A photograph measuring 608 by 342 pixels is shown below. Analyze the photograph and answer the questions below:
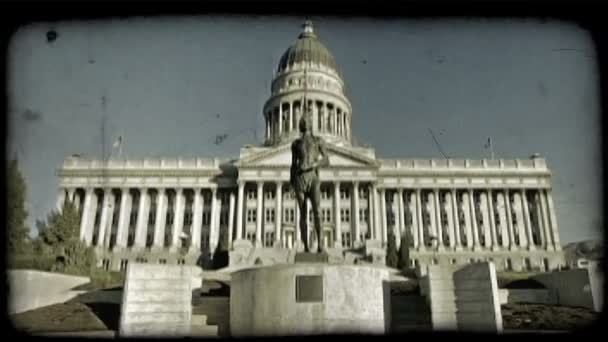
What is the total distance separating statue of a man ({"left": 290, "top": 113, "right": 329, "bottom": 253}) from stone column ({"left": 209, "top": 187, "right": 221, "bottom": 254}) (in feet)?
183

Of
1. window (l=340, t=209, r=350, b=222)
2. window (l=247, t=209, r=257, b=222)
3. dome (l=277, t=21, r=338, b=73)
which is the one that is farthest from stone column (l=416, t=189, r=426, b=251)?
dome (l=277, t=21, r=338, b=73)

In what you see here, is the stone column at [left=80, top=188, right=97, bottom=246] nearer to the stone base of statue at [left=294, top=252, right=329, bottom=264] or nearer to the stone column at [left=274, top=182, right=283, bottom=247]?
the stone column at [left=274, top=182, right=283, bottom=247]

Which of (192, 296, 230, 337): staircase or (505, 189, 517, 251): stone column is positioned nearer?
(192, 296, 230, 337): staircase

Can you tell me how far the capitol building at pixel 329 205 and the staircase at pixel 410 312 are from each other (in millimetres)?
47041

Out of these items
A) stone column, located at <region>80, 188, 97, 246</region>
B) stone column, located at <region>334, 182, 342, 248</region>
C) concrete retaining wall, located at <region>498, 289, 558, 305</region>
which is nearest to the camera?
concrete retaining wall, located at <region>498, 289, 558, 305</region>

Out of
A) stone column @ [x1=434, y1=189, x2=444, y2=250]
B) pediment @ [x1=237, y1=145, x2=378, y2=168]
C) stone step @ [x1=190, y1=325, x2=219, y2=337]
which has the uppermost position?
pediment @ [x1=237, y1=145, x2=378, y2=168]

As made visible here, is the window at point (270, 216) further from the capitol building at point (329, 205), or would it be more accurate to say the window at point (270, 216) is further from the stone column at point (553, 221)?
the stone column at point (553, 221)

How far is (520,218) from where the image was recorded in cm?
7081

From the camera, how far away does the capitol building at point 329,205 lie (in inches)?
2586

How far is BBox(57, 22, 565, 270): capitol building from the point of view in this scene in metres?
65.7

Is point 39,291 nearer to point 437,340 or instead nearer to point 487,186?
point 437,340

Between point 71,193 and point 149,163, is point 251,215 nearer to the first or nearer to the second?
point 149,163

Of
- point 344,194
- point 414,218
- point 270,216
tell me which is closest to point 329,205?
point 344,194

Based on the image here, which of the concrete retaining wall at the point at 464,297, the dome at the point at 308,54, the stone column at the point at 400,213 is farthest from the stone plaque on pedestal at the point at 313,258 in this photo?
the dome at the point at 308,54
